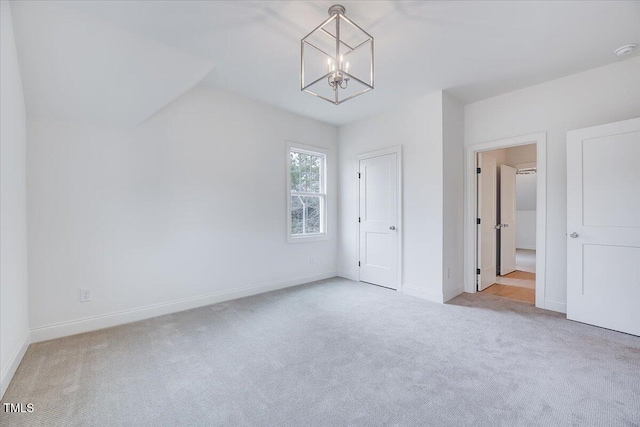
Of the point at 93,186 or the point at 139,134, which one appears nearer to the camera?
the point at 93,186

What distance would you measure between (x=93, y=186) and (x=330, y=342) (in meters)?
2.68

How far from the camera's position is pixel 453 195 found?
146 inches

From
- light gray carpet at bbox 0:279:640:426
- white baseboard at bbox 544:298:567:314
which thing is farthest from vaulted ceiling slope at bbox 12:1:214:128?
white baseboard at bbox 544:298:567:314

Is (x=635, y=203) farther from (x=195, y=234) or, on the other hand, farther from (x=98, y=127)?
(x=98, y=127)

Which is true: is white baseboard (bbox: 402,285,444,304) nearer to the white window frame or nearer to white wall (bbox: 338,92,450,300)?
white wall (bbox: 338,92,450,300)

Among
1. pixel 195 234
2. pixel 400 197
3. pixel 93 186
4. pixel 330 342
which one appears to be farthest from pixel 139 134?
pixel 400 197

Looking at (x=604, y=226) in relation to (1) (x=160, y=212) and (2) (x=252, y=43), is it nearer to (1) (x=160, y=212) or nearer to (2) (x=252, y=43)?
(2) (x=252, y=43)

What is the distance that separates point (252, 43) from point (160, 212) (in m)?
1.97

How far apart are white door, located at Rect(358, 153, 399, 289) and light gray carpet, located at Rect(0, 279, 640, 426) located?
1.12 metres

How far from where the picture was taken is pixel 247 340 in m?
2.47

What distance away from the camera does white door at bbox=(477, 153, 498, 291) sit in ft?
12.8

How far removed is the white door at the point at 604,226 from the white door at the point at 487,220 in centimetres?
106

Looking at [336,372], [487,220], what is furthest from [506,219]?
[336,372]

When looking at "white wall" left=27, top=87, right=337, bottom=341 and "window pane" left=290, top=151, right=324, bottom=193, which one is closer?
"white wall" left=27, top=87, right=337, bottom=341
